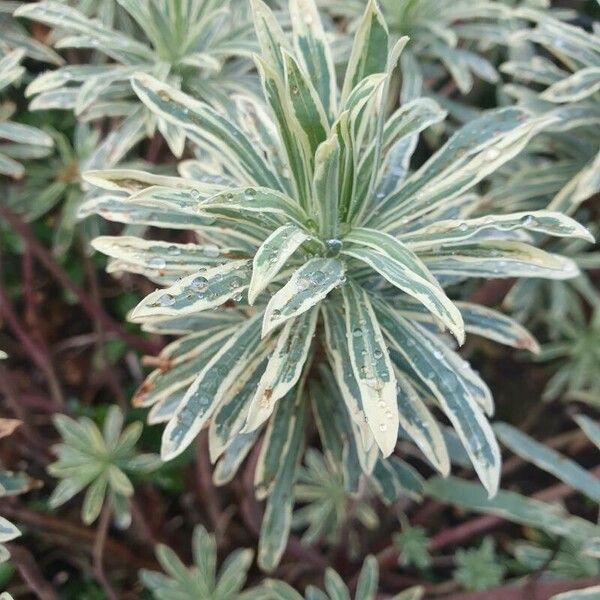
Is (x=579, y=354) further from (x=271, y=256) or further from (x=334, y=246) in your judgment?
(x=271, y=256)

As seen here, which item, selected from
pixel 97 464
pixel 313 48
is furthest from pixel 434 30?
pixel 97 464

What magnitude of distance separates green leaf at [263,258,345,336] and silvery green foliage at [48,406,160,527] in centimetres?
57

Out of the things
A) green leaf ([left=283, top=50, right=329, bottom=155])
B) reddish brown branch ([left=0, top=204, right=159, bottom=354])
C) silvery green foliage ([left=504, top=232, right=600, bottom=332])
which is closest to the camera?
green leaf ([left=283, top=50, right=329, bottom=155])

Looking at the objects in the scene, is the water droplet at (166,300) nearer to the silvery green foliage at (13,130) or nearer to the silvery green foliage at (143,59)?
the silvery green foliage at (143,59)

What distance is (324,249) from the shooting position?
1.02 m

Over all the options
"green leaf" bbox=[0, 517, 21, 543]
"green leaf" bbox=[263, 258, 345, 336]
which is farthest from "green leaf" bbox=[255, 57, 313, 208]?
"green leaf" bbox=[0, 517, 21, 543]

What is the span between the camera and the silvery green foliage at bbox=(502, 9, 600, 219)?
4.35 feet

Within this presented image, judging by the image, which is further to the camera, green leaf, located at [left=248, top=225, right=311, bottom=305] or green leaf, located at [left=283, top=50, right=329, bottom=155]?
green leaf, located at [left=283, top=50, right=329, bottom=155]

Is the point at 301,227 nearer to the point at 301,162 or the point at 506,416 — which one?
the point at 301,162

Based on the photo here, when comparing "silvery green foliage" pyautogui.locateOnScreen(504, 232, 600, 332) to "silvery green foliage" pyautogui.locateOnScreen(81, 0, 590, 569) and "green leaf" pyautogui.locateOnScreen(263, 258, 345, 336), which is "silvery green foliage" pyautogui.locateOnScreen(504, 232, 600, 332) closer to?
"silvery green foliage" pyautogui.locateOnScreen(81, 0, 590, 569)

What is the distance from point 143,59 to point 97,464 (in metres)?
0.73

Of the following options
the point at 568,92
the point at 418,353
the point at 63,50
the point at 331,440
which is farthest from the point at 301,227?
the point at 63,50

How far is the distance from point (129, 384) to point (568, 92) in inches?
49.6

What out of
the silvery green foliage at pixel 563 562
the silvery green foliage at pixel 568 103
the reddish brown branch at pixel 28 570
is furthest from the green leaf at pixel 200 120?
the silvery green foliage at pixel 563 562
